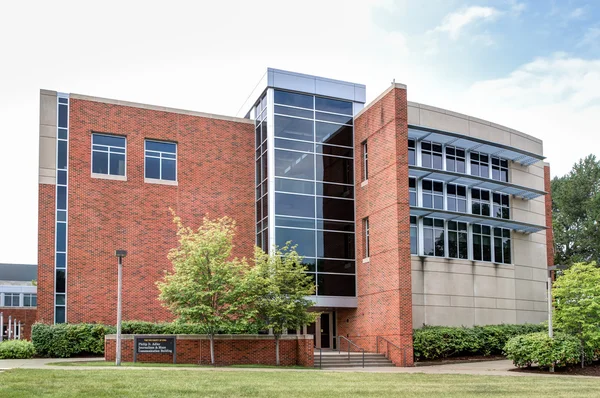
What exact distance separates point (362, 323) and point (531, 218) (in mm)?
12899

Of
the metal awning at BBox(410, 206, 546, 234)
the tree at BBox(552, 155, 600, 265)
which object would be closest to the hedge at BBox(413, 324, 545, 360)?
the metal awning at BBox(410, 206, 546, 234)

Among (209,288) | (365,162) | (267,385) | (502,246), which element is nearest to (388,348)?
(209,288)

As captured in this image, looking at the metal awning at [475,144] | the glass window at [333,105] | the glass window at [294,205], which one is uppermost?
the glass window at [333,105]

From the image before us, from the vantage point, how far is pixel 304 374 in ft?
70.2

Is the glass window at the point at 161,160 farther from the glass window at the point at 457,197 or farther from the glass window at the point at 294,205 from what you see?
the glass window at the point at 457,197

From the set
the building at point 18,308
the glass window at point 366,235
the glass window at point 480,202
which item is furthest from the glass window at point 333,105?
the building at point 18,308

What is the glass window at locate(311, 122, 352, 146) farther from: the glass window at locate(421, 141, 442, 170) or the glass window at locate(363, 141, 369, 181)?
the glass window at locate(421, 141, 442, 170)

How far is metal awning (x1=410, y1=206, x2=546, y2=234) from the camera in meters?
32.1

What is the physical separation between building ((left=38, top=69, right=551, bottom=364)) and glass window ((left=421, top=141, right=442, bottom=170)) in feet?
0.26

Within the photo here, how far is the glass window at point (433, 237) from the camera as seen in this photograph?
32844mm

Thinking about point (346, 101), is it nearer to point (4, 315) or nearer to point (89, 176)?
point (89, 176)

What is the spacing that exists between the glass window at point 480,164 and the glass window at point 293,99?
926 centimetres

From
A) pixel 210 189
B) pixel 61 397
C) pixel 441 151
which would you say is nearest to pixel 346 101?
pixel 441 151

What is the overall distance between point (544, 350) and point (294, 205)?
1357 centimetres
